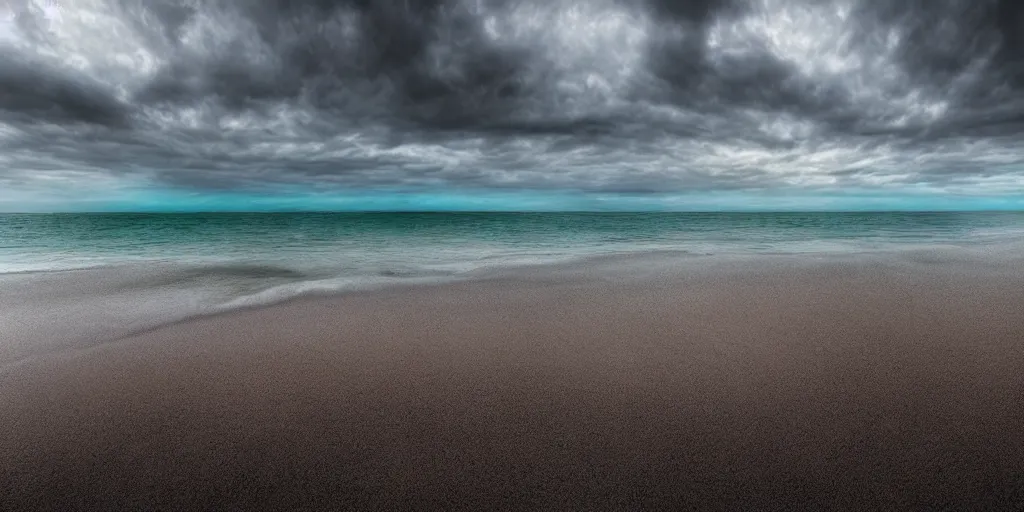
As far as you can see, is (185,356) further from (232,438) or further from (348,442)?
(348,442)

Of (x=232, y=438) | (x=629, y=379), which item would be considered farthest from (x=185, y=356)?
(x=629, y=379)

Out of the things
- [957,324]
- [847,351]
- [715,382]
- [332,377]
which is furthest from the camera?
[957,324]

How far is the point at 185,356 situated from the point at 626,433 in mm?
5221

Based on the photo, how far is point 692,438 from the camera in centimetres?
357

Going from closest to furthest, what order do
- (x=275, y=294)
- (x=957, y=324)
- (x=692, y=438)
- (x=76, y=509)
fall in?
(x=76, y=509)
(x=692, y=438)
(x=957, y=324)
(x=275, y=294)

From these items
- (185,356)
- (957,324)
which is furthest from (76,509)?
(957,324)

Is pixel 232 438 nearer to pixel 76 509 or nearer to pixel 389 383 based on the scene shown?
pixel 76 509

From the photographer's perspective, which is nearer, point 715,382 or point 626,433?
point 626,433

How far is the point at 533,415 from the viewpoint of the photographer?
13.1 feet

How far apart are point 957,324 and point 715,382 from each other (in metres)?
4.60

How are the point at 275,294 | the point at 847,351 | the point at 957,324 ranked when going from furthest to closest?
the point at 275,294 → the point at 957,324 → the point at 847,351

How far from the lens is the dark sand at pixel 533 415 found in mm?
3021

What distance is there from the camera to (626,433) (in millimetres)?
3666

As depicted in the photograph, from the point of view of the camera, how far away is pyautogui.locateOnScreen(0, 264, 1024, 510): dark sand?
9.91 ft
